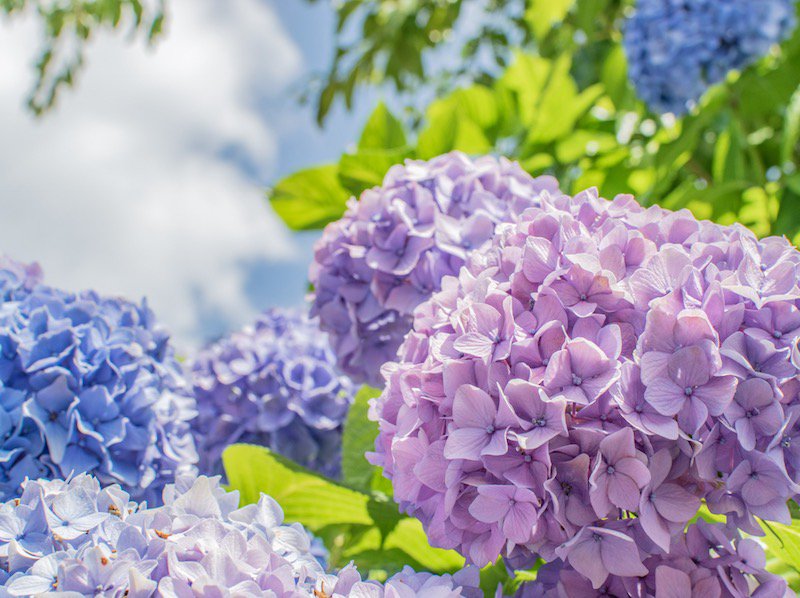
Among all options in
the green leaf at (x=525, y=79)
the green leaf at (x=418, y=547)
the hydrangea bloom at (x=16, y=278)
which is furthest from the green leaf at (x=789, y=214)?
the hydrangea bloom at (x=16, y=278)

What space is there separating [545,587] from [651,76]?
1.04m

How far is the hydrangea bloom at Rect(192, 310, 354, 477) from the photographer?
1189 mm

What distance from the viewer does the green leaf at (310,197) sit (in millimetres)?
1146

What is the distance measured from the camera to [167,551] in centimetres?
48

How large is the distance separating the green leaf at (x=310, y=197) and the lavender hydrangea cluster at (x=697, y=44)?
58cm

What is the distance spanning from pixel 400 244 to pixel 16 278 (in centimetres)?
41

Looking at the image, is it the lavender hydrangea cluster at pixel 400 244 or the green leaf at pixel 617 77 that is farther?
the green leaf at pixel 617 77

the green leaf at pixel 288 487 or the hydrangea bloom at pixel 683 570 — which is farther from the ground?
the green leaf at pixel 288 487

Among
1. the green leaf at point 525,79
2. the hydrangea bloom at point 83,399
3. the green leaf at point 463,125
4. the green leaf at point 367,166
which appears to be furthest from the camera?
the green leaf at point 525,79

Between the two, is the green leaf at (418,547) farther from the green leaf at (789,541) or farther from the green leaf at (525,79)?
the green leaf at (525,79)

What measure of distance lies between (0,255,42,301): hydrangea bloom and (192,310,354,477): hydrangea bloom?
13.2 inches

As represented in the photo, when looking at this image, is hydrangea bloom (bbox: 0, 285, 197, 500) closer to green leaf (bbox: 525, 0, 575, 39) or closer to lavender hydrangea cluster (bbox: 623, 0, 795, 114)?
lavender hydrangea cluster (bbox: 623, 0, 795, 114)

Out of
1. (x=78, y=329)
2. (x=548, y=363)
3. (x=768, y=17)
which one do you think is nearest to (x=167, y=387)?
(x=78, y=329)

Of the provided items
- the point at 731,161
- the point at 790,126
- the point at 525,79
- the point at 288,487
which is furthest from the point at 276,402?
the point at 790,126
